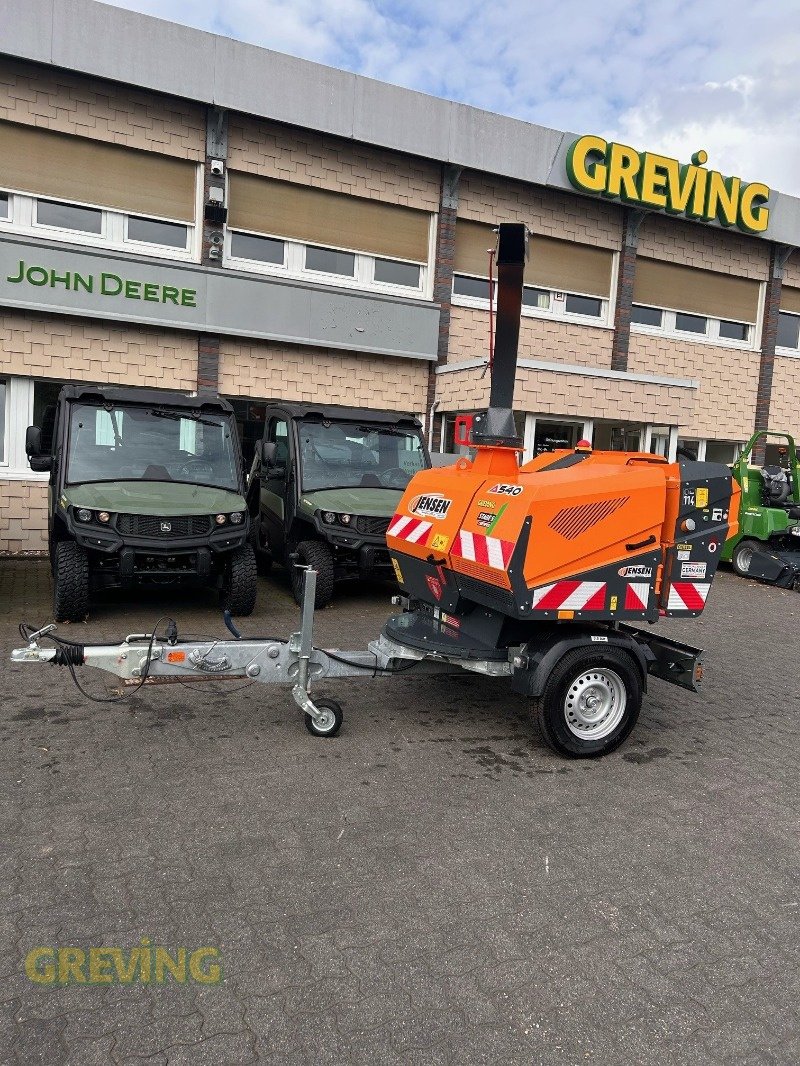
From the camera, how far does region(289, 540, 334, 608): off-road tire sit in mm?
8734

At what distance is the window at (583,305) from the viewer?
1587 centimetres

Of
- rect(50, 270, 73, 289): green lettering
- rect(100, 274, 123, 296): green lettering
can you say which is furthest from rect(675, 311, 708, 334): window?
rect(50, 270, 73, 289): green lettering

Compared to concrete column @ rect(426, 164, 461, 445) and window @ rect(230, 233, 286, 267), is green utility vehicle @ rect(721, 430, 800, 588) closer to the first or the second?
concrete column @ rect(426, 164, 461, 445)

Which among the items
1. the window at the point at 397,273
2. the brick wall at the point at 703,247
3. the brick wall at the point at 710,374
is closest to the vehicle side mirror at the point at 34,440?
the window at the point at 397,273

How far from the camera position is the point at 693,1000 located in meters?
2.76

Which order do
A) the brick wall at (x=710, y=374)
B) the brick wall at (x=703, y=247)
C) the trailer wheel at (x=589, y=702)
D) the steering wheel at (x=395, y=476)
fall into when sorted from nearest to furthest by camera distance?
the trailer wheel at (x=589, y=702), the steering wheel at (x=395, y=476), the brick wall at (x=703, y=247), the brick wall at (x=710, y=374)

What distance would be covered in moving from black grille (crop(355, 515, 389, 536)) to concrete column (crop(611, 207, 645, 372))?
9130mm

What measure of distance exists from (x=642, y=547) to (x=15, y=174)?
10.8 meters

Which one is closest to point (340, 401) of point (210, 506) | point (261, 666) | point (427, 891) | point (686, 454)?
point (210, 506)

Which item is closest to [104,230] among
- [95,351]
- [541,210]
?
[95,351]

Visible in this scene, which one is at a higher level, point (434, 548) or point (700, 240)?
point (700, 240)

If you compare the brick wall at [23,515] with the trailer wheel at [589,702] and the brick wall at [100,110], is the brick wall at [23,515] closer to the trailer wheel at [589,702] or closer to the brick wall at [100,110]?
the brick wall at [100,110]

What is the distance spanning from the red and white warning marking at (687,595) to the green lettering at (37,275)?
1011 cm

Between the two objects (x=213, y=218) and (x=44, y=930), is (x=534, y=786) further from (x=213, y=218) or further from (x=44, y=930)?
(x=213, y=218)
